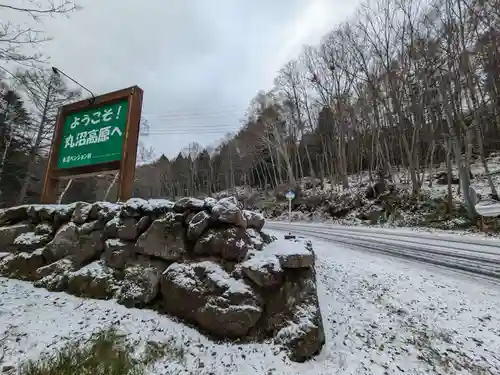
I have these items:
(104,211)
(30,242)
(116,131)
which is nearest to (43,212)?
(30,242)

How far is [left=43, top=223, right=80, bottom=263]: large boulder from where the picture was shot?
4605 millimetres

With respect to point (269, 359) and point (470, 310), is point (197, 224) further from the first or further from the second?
point (470, 310)

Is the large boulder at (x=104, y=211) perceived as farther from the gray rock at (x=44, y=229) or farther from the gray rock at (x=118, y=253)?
the gray rock at (x=44, y=229)

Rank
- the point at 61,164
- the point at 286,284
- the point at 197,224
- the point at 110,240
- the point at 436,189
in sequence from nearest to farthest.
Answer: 1. the point at 286,284
2. the point at 197,224
3. the point at 110,240
4. the point at 61,164
5. the point at 436,189

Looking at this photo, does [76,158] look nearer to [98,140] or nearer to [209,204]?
[98,140]

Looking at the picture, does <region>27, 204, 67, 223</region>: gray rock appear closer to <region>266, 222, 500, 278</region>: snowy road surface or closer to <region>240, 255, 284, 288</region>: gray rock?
<region>240, 255, 284, 288</region>: gray rock

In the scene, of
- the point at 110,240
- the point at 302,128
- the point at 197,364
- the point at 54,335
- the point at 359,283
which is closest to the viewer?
the point at 197,364

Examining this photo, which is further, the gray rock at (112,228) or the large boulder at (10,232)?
the large boulder at (10,232)

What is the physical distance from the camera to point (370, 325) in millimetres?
3650

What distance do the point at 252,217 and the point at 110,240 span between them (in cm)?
240

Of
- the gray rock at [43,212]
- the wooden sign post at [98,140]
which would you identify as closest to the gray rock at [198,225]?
the wooden sign post at [98,140]

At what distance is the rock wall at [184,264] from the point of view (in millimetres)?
3262

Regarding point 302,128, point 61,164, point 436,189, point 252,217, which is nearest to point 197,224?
point 252,217

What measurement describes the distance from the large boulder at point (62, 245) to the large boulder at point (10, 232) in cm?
101
